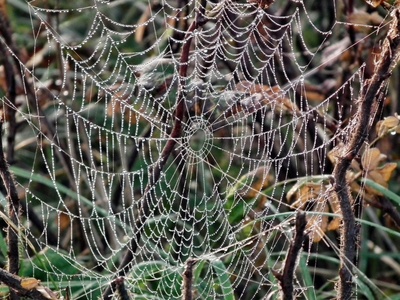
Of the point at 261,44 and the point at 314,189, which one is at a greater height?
the point at 261,44

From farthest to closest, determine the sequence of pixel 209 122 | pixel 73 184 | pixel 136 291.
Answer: pixel 73 184, pixel 209 122, pixel 136 291

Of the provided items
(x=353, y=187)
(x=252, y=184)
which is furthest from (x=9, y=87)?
(x=353, y=187)

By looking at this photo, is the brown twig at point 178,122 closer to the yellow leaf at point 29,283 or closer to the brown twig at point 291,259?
the yellow leaf at point 29,283

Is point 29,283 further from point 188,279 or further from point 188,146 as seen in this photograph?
point 188,146

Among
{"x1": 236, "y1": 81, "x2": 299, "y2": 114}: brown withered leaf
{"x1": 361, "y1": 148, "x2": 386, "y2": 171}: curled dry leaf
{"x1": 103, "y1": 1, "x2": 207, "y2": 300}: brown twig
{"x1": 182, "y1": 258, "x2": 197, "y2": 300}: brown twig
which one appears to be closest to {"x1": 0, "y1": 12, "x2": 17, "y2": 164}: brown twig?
{"x1": 103, "y1": 1, "x2": 207, "y2": 300}: brown twig

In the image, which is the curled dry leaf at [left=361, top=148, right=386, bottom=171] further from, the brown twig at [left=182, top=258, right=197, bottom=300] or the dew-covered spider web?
the brown twig at [left=182, top=258, right=197, bottom=300]

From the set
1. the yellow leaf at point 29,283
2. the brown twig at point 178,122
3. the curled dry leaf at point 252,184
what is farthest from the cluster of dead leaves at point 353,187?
the yellow leaf at point 29,283

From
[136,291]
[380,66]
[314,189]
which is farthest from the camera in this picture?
[136,291]

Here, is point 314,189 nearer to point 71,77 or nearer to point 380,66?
point 380,66

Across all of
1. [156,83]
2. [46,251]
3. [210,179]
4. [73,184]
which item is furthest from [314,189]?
[210,179]
